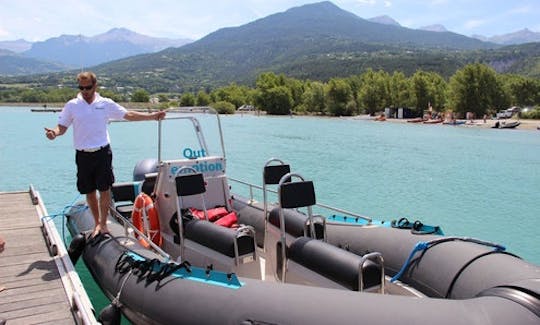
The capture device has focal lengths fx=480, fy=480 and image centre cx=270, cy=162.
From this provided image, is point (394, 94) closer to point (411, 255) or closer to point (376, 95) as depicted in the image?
point (376, 95)

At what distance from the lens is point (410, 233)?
14.9 feet

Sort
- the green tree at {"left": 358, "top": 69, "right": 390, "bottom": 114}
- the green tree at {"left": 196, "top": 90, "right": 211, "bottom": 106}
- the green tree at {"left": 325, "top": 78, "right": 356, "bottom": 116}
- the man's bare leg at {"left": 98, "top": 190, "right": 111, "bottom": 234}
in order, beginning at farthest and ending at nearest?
the green tree at {"left": 196, "top": 90, "right": 211, "bottom": 106} < the green tree at {"left": 325, "top": 78, "right": 356, "bottom": 116} < the green tree at {"left": 358, "top": 69, "right": 390, "bottom": 114} < the man's bare leg at {"left": 98, "top": 190, "right": 111, "bottom": 234}

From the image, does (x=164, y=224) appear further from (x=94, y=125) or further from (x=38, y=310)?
(x=38, y=310)

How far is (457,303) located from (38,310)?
115 inches

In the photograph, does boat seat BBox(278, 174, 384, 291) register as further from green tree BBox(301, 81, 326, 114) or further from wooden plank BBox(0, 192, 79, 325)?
green tree BBox(301, 81, 326, 114)

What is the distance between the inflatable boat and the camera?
2.75 m

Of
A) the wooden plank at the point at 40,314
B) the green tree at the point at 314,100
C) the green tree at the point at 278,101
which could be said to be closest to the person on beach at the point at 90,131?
the wooden plank at the point at 40,314

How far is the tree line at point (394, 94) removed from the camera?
184ft

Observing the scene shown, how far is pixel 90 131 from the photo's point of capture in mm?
4301

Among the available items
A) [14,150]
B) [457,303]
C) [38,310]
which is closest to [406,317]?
[457,303]

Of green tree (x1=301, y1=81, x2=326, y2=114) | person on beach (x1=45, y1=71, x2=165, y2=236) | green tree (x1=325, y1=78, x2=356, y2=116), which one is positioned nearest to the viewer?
person on beach (x1=45, y1=71, x2=165, y2=236)

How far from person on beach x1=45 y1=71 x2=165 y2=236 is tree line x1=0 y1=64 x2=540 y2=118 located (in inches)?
1976

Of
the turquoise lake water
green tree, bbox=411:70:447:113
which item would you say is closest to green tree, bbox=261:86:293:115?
green tree, bbox=411:70:447:113

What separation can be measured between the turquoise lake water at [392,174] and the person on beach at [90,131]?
5.63ft
